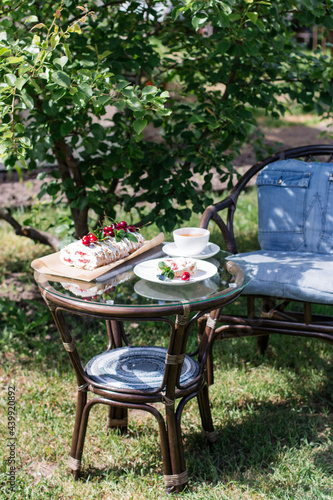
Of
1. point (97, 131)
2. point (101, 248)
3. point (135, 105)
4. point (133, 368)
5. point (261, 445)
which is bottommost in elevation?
point (261, 445)

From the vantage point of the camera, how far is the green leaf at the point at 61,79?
1.92 m

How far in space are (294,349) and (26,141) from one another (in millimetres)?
1695

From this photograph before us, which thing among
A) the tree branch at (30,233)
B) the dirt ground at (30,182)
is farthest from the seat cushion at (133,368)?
the dirt ground at (30,182)

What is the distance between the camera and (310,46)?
542 inches

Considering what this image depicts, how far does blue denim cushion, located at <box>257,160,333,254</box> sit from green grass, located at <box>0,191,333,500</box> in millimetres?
584

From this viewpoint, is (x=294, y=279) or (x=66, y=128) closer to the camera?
(x=294, y=279)

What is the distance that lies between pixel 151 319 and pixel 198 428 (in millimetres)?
801

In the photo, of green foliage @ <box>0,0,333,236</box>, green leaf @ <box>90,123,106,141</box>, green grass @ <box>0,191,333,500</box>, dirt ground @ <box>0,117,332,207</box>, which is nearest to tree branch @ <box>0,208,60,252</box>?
green foliage @ <box>0,0,333,236</box>

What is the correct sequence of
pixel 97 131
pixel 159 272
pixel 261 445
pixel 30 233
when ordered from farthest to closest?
pixel 30 233 < pixel 97 131 < pixel 261 445 < pixel 159 272

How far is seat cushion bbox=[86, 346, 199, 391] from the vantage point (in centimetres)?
188

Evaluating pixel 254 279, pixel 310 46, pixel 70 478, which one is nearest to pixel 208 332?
pixel 254 279

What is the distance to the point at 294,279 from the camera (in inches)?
86.1

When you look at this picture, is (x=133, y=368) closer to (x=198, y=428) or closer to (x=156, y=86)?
(x=198, y=428)

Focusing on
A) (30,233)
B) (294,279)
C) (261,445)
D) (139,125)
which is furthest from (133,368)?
(30,233)
